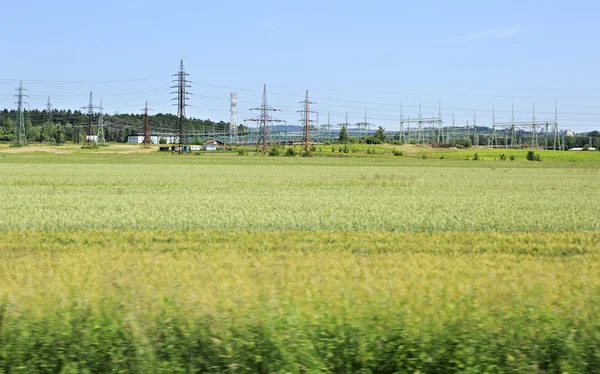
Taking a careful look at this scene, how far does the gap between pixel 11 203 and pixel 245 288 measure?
20.2 meters

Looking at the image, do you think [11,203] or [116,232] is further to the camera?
[11,203]

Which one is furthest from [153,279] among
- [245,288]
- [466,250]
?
[466,250]

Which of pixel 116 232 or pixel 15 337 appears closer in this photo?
pixel 15 337

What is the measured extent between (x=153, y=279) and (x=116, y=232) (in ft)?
28.6

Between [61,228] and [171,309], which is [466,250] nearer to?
[171,309]

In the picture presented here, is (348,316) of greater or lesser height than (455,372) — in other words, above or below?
above

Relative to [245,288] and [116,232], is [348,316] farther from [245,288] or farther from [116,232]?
[116,232]

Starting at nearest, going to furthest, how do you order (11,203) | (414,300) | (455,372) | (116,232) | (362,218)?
(455,372) → (414,300) → (116,232) → (362,218) → (11,203)

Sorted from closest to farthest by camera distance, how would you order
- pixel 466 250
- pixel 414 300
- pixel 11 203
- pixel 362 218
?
1. pixel 414 300
2. pixel 466 250
3. pixel 362 218
4. pixel 11 203

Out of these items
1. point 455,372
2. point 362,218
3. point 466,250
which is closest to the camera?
point 455,372

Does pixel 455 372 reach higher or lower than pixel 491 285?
lower

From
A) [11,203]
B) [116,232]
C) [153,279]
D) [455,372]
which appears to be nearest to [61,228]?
[116,232]

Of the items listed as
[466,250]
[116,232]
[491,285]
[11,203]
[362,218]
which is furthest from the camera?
[11,203]

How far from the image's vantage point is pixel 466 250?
15469 millimetres
